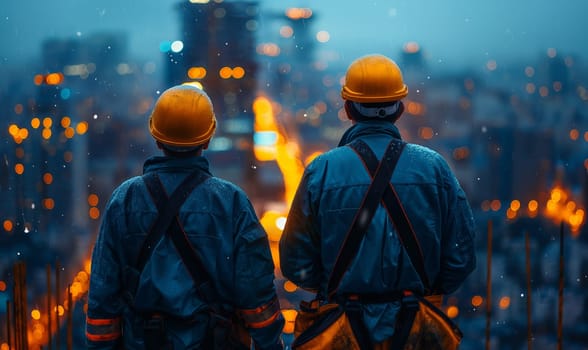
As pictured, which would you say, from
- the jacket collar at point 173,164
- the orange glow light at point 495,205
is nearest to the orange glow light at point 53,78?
the orange glow light at point 495,205

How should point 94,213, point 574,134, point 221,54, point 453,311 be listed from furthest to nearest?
1. point 574,134
2. point 94,213
3. point 453,311
4. point 221,54

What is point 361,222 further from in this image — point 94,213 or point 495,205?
point 495,205

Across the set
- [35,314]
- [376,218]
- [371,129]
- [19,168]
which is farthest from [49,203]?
[376,218]

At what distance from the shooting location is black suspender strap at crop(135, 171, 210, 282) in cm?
257

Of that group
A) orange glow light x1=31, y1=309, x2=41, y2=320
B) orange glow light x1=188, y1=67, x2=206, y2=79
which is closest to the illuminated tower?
orange glow light x1=188, y1=67, x2=206, y2=79

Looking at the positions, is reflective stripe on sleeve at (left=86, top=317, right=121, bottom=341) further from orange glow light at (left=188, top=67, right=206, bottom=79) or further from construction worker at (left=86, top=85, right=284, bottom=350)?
orange glow light at (left=188, top=67, right=206, bottom=79)

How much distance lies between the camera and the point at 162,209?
259cm

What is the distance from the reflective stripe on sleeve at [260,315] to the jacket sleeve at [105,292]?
41 centimetres

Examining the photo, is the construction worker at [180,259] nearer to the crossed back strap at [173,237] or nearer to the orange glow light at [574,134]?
the crossed back strap at [173,237]

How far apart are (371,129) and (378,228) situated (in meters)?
0.35

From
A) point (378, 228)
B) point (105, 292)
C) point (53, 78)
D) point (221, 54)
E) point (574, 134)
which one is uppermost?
point (378, 228)

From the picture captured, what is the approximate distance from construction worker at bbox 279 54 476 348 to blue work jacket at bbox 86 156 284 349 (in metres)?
A: 0.14

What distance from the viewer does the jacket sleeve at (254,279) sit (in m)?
2.61

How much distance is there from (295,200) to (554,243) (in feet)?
167
